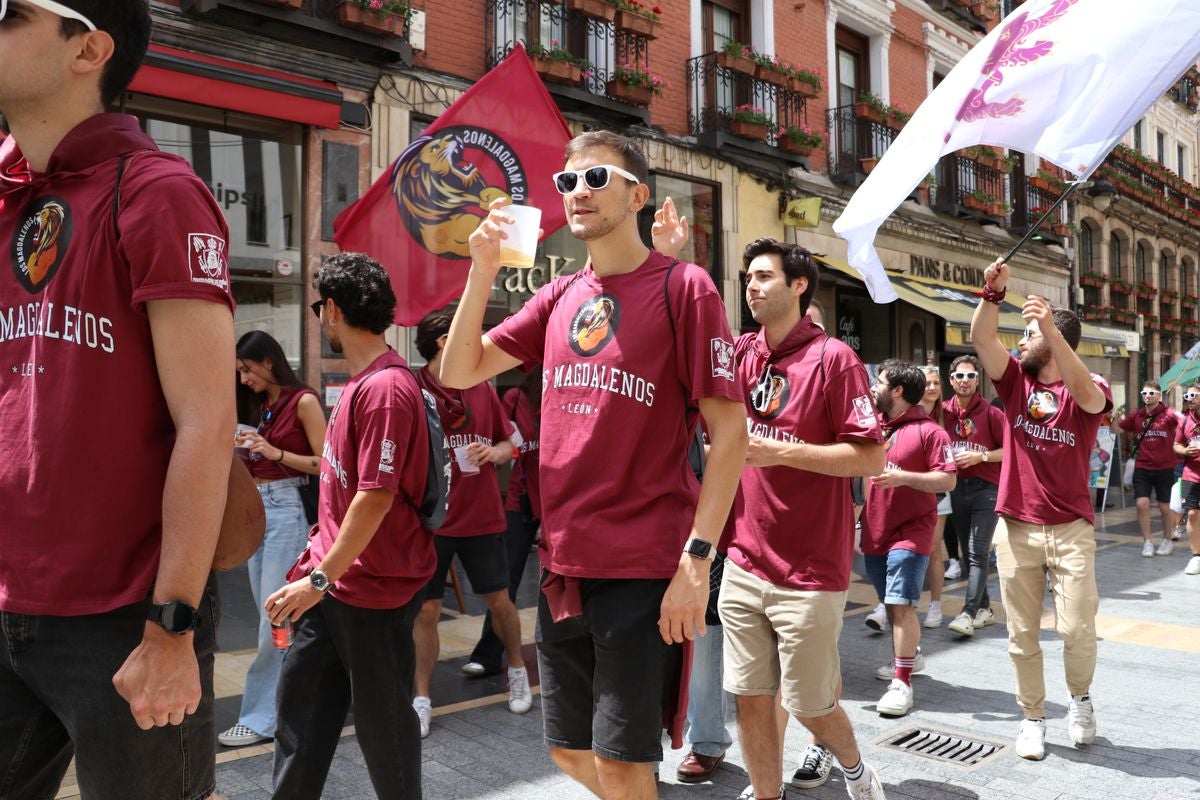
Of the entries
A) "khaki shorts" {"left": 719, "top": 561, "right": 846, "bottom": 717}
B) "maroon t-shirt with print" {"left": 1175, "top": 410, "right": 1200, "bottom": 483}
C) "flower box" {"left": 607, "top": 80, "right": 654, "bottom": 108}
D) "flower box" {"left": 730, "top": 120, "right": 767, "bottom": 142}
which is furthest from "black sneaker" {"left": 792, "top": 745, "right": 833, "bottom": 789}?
"flower box" {"left": 730, "top": 120, "right": 767, "bottom": 142}

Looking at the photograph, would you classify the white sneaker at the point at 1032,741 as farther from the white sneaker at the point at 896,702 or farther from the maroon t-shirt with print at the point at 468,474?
the maroon t-shirt with print at the point at 468,474

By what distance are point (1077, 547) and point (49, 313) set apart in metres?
4.54

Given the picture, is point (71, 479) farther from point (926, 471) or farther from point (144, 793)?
point (926, 471)

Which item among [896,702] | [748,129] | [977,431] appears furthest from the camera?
[748,129]

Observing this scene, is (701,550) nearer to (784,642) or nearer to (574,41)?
(784,642)

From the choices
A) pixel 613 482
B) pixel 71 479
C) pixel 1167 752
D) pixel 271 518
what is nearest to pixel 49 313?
pixel 71 479

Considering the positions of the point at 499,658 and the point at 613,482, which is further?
the point at 499,658

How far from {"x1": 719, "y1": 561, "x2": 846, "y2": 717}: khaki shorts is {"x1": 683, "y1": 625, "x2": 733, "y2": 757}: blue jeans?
1.61 ft

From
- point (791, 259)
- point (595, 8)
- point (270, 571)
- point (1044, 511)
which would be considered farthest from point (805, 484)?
point (595, 8)

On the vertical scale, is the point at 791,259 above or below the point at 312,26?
below

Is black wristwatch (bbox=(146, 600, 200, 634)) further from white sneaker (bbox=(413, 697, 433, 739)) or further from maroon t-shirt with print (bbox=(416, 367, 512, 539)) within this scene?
maroon t-shirt with print (bbox=(416, 367, 512, 539))

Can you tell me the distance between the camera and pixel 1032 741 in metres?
4.67

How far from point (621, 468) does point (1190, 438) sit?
11362mm

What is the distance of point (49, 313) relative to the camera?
1.82 metres
